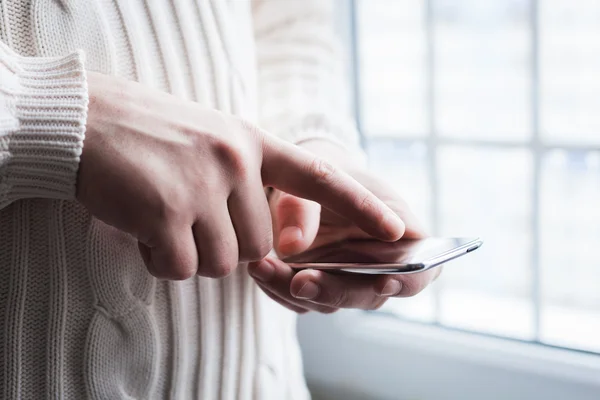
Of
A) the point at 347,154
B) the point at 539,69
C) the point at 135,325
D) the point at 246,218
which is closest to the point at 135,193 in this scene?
the point at 246,218

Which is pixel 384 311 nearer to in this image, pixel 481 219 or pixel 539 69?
pixel 481 219

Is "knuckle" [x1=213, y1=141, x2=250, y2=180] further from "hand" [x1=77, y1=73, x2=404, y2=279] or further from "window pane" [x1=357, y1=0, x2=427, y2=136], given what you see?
"window pane" [x1=357, y1=0, x2=427, y2=136]

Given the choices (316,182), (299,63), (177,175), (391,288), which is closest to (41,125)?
(177,175)

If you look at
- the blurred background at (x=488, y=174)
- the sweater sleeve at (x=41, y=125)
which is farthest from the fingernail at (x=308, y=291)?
the blurred background at (x=488, y=174)

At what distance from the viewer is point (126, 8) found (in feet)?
1.97

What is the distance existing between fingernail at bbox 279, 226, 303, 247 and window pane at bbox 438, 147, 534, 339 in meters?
0.62

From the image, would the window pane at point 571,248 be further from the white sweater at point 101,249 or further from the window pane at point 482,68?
the white sweater at point 101,249

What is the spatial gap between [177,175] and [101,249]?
0.16 m

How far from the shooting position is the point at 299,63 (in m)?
0.85

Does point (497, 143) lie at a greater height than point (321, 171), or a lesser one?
lesser

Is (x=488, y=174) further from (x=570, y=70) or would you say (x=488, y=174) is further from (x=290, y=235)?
(x=290, y=235)

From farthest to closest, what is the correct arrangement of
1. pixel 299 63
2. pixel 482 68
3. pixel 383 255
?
pixel 482 68, pixel 299 63, pixel 383 255

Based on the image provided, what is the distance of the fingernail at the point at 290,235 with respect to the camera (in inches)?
24.2

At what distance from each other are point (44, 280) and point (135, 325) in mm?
91
